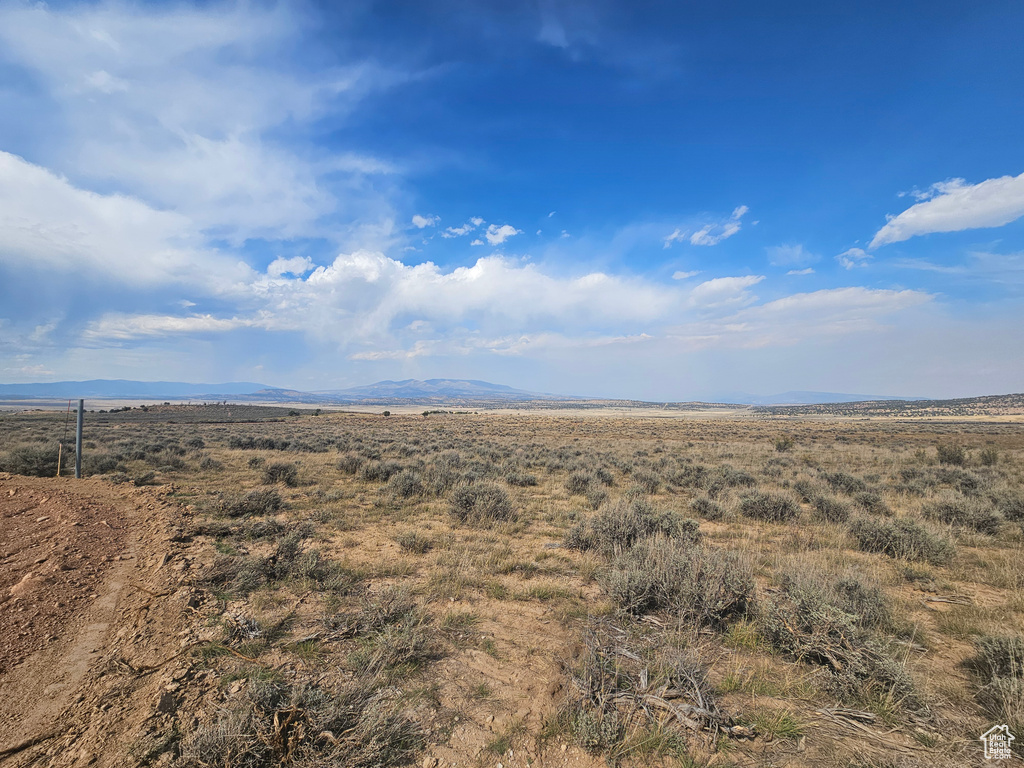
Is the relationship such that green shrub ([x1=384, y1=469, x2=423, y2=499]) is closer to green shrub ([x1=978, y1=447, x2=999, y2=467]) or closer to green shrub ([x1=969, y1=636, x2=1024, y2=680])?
green shrub ([x1=969, y1=636, x2=1024, y2=680])

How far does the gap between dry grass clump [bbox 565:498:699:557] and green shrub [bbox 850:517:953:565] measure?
3.42 m

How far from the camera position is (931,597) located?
5.94m

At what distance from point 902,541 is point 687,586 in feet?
19.1

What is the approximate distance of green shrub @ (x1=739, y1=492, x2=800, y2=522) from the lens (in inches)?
398

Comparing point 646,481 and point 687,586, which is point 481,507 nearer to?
point 687,586

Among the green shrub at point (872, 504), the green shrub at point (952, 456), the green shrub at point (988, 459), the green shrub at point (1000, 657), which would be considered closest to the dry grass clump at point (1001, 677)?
the green shrub at point (1000, 657)

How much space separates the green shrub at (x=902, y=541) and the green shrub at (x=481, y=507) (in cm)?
716

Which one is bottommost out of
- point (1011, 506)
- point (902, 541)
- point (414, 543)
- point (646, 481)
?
point (646, 481)

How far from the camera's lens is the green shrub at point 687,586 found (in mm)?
4996

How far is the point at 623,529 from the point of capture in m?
7.59

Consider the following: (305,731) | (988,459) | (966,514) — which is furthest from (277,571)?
(988,459)

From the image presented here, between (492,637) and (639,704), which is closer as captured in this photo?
(639,704)

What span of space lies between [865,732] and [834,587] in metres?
2.46

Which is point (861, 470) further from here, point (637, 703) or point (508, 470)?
point (637, 703)
